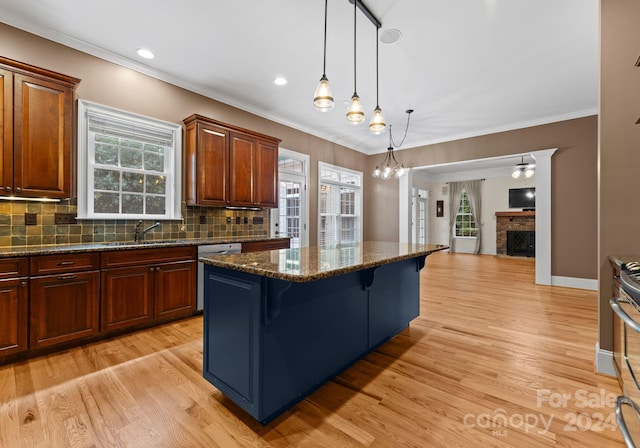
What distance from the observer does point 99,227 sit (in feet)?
9.96

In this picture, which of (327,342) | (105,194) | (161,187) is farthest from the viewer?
(161,187)

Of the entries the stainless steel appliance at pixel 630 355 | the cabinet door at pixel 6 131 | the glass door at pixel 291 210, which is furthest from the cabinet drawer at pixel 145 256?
the stainless steel appliance at pixel 630 355

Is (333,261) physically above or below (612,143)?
below

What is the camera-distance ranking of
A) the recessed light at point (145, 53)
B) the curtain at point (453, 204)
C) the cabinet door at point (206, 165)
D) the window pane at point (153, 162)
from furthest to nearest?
the curtain at point (453, 204) < the cabinet door at point (206, 165) < the window pane at point (153, 162) < the recessed light at point (145, 53)

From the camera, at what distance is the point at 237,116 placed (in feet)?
14.5

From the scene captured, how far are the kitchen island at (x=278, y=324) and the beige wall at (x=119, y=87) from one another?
262 centimetres

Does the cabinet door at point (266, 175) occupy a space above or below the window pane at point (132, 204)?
above

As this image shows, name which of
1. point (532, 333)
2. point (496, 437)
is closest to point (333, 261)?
point (496, 437)

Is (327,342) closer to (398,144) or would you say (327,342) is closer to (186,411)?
(186,411)

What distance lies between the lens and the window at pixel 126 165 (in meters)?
2.97

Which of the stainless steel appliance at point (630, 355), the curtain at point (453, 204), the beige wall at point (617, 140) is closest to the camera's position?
the stainless steel appliance at point (630, 355)

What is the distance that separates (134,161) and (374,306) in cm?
318

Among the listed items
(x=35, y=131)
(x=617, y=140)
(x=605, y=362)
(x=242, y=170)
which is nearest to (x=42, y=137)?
(x=35, y=131)

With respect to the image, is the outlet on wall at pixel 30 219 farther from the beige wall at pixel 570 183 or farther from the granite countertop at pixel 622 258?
the beige wall at pixel 570 183
